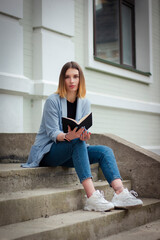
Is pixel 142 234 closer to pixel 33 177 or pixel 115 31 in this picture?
pixel 33 177

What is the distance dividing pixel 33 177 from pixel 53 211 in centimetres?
43

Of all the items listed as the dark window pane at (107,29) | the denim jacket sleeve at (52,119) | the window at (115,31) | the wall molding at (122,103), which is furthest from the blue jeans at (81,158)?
the dark window pane at (107,29)

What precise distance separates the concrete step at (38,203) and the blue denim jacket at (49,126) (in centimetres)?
39

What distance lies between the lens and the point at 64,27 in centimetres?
588

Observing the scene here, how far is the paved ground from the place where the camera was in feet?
11.2

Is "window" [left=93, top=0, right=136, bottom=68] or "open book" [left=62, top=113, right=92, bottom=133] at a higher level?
"window" [left=93, top=0, right=136, bottom=68]

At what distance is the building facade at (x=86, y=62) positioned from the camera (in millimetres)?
5031

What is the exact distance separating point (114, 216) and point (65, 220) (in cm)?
54

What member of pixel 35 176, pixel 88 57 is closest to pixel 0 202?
pixel 35 176

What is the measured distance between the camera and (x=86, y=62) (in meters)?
6.44

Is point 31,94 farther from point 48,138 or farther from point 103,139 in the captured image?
point 48,138

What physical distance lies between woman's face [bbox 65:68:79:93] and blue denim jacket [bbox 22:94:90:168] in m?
0.13

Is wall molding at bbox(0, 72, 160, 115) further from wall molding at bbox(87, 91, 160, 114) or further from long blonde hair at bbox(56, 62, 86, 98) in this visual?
long blonde hair at bbox(56, 62, 86, 98)

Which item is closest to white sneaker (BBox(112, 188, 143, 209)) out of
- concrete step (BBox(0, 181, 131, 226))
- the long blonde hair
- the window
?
concrete step (BBox(0, 181, 131, 226))
